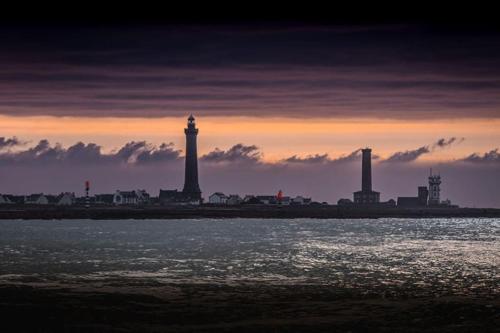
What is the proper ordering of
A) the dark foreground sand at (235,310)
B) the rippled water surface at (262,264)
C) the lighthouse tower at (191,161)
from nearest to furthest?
the dark foreground sand at (235,310) → the rippled water surface at (262,264) → the lighthouse tower at (191,161)

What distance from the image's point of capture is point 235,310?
103 feet

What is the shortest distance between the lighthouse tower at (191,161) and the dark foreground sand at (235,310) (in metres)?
137

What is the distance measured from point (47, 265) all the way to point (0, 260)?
592cm

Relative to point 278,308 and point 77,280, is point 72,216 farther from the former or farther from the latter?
point 278,308

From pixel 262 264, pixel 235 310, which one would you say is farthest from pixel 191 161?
pixel 235 310

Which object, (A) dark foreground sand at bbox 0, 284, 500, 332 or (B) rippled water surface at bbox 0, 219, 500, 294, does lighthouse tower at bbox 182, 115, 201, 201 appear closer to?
(B) rippled water surface at bbox 0, 219, 500, 294

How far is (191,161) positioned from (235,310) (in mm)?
145167

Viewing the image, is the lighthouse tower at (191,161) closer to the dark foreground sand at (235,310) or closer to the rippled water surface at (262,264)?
the rippled water surface at (262,264)

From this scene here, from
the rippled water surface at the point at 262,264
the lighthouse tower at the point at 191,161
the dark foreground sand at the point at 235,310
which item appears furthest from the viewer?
the lighthouse tower at the point at 191,161

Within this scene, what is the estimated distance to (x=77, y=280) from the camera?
137 feet

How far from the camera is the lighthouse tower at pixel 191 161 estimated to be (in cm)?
17512

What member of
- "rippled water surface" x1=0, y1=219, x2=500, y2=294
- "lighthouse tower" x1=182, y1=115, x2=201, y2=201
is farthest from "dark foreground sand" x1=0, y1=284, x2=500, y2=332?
"lighthouse tower" x1=182, y1=115, x2=201, y2=201

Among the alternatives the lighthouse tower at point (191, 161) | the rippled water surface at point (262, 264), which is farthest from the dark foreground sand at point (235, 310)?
the lighthouse tower at point (191, 161)

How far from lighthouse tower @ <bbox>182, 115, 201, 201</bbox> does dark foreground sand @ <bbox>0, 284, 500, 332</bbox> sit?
13675 centimetres
